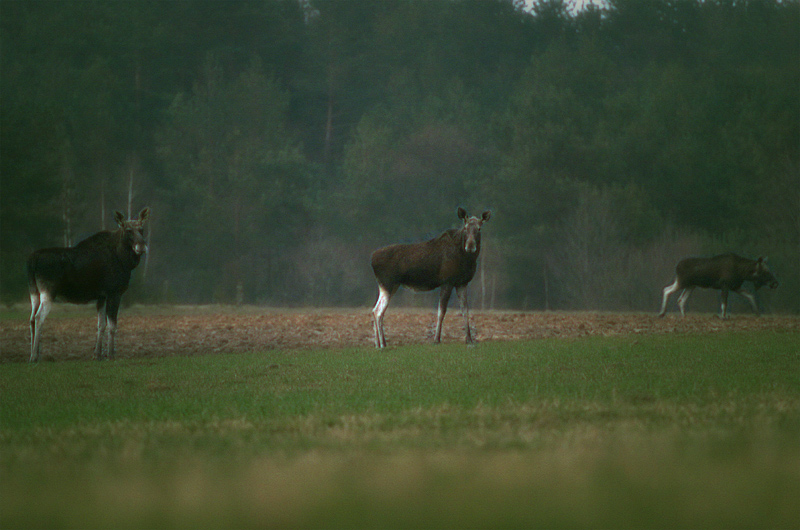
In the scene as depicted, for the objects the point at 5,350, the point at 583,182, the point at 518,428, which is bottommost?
the point at 5,350

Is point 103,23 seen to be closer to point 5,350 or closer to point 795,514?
point 5,350

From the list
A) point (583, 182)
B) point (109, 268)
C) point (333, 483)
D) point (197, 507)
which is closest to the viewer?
point (197, 507)

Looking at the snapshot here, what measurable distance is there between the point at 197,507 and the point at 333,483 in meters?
0.87

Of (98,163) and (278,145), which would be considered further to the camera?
(278,145)

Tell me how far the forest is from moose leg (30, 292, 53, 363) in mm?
21729

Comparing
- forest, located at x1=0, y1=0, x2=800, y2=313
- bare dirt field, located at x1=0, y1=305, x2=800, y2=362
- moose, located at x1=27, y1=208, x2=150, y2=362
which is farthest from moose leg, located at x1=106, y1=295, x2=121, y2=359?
forest, located at x1=0, y1=0, x2=800, y2=313

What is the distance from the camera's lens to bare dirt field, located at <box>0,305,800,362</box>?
19.5m

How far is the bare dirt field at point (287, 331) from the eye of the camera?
19531mm

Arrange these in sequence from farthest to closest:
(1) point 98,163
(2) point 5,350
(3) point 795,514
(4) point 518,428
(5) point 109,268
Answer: (1) point 98,163
(2) point 5,350
(5) point 109,268
(4) point 518,428
(3) point 795,514

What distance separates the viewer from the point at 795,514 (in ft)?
13.9

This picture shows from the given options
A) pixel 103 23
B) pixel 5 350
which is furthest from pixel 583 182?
pixel 5 350

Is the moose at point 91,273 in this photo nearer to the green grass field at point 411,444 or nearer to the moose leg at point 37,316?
the moose leg at point 37,316

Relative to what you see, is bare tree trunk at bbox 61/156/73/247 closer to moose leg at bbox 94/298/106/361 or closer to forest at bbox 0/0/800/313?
forest at bbox 0/0/800/313

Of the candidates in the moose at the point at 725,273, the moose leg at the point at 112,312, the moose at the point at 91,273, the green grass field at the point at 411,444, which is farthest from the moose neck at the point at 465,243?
the moose at the point at 725,273
